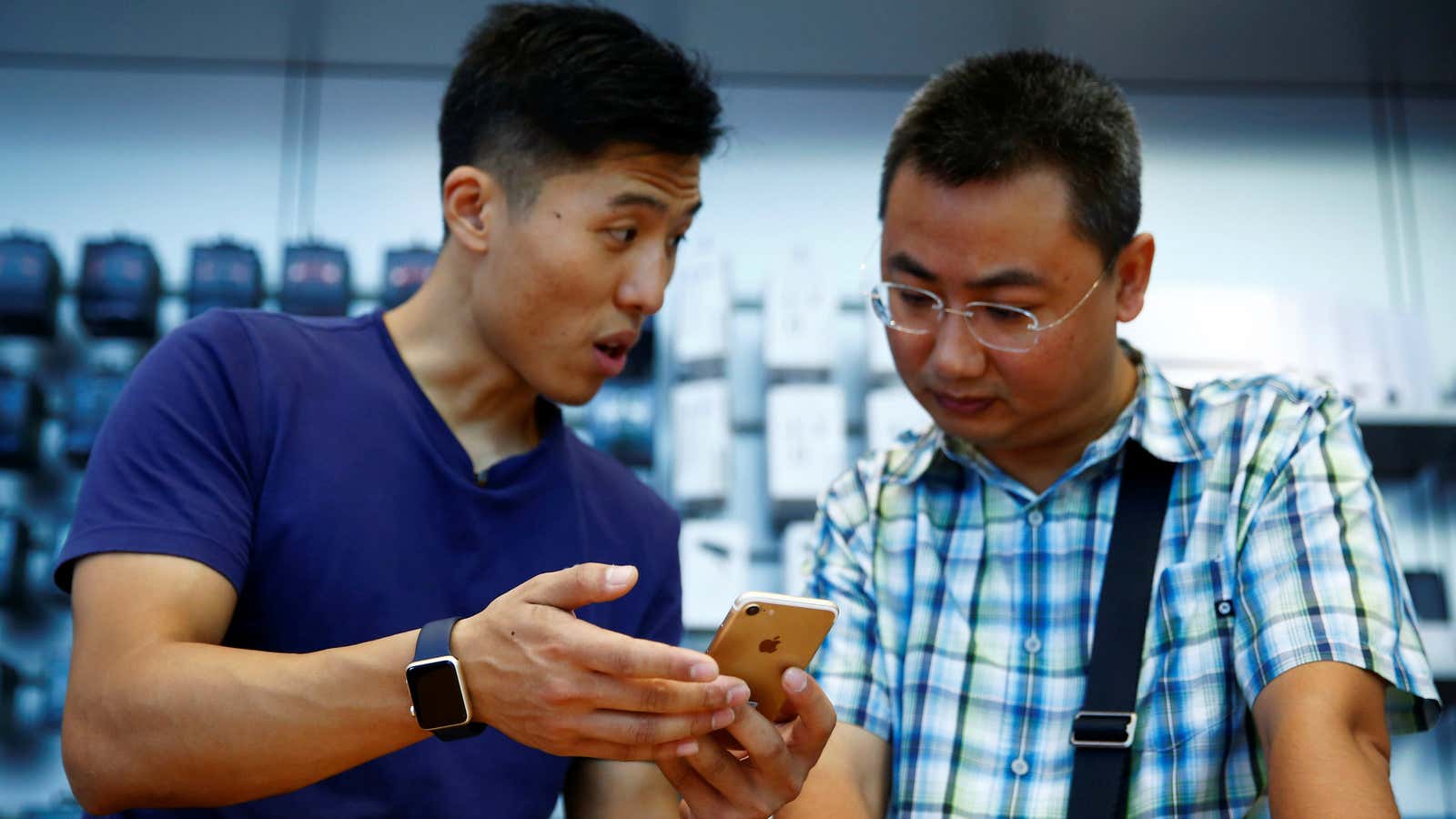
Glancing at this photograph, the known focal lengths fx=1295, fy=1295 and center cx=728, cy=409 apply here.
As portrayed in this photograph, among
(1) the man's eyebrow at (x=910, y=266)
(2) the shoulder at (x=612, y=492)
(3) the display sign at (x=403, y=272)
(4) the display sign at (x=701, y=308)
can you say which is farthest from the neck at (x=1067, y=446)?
(3) the display sign at (x=403, y=272)

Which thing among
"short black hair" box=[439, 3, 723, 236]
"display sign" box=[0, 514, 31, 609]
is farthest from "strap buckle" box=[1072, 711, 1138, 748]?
"display sign" box=[0, 514, 31, 609]

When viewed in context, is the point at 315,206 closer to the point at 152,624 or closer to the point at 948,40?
the point at 948,40

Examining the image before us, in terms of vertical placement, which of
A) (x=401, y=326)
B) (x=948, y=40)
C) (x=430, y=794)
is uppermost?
(x=948, y=40)

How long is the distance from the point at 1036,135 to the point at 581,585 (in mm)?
976

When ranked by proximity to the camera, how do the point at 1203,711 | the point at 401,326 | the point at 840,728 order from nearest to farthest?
the point at 1203,711 < the point at 840,728 < the point at 401,326

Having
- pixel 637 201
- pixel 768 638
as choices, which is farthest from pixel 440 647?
pixel 637 201

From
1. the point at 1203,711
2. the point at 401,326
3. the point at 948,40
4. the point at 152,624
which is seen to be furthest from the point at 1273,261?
the point at 152,624

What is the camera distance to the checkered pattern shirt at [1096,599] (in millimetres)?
1520

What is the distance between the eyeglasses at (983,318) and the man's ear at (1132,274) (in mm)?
64

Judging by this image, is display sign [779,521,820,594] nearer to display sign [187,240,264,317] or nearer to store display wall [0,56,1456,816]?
store display wall [0,56,1456,816]

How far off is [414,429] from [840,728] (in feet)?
2.22

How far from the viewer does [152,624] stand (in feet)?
4.30

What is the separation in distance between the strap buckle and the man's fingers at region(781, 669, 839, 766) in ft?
1.23

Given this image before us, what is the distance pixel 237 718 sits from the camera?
1240 millimetres
